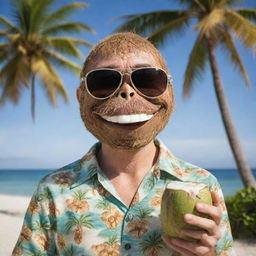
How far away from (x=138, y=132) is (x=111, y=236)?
1.51 ft

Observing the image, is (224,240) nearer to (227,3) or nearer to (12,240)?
(12,240)

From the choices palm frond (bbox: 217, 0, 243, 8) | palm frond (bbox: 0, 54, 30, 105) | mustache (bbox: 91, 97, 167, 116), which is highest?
palm frond (bbox: 217, 0, 243, 8)

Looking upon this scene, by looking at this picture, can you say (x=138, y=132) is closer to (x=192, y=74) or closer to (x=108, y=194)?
(x=108, y=194)

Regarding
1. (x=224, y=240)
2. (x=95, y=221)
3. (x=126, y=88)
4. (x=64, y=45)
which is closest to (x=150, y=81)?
(x=126, y=88)

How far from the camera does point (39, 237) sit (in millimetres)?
1585

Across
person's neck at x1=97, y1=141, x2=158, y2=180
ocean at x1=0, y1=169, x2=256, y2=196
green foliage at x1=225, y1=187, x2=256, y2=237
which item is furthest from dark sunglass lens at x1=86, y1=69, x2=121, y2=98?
ocean at x1=0, y1=169, x2=256, y2=196

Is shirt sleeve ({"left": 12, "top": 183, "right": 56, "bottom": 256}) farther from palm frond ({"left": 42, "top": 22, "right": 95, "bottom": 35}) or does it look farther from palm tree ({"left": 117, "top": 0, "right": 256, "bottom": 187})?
palm frond ({"left": 42, "top": 22, "right": 95, "bottom": 35})

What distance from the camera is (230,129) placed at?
452 inches

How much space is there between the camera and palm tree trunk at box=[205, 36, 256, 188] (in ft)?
36.5

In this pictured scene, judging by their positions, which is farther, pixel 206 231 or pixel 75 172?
pixel 75 172

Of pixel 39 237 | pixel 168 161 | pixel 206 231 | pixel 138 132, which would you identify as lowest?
pixel 39 237

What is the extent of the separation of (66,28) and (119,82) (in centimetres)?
1810

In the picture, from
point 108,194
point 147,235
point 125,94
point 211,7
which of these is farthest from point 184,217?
point 211,7

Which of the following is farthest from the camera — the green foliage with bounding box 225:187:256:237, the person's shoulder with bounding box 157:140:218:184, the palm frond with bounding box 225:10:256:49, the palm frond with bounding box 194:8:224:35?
the palm frond with bounding box 194:8:224:35
